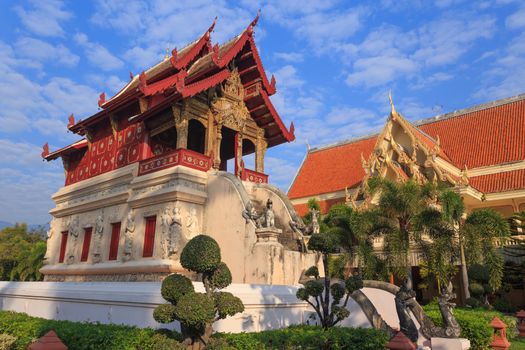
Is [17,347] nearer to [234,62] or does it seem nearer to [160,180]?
[160,180]

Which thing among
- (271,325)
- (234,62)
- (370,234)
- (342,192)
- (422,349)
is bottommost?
(422,349)

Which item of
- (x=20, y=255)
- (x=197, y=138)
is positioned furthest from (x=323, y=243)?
(x=20, y=255)

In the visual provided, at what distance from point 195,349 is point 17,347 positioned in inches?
136

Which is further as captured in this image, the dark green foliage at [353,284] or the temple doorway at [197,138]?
the temple doorway at [197,138]

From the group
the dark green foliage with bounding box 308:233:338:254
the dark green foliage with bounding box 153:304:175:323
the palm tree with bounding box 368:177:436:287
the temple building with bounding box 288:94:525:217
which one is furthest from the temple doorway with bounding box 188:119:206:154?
the dark green foliage with bounding box 153:304:175:323

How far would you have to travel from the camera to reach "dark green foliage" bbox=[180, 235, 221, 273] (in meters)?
5.20

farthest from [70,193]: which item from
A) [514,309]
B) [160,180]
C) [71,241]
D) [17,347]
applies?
[514,309]

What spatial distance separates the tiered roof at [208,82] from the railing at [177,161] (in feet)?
5.10

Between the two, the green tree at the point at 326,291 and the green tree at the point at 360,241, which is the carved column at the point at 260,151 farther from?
the green tree at the point at 326,291

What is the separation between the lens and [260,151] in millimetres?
16531

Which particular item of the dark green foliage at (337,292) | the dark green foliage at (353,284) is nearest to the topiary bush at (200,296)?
the dark green foliage at (337,292)

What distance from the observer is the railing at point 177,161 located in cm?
1310

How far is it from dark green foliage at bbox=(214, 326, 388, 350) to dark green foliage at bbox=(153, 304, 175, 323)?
85 cm

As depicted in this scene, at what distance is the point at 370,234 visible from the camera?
1347cm
